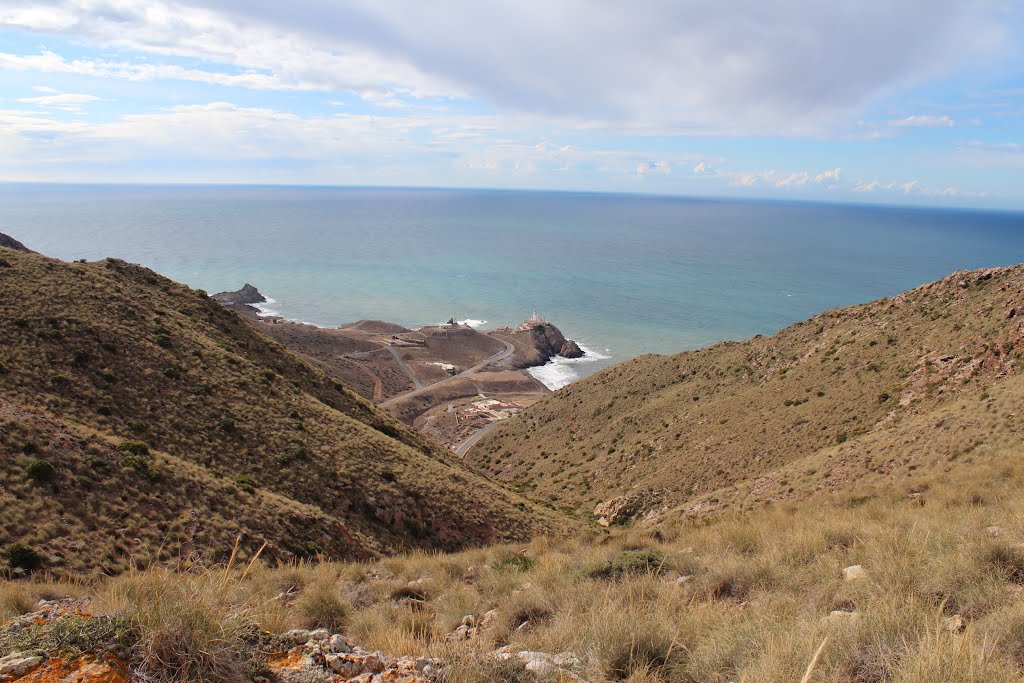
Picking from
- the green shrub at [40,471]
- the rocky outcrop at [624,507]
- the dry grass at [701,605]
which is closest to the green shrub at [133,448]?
the green shrub at [40,471]

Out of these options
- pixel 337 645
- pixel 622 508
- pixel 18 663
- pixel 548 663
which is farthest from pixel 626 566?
pixel 622 508

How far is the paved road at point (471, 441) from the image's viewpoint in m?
51.5

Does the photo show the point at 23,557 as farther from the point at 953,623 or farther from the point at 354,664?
the point at 953,623

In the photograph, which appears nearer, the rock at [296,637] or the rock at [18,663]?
the rock at [18,663]

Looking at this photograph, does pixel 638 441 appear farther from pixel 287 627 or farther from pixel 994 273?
pixel 287 627

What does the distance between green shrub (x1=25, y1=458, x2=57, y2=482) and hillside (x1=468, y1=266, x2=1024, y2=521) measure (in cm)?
2178

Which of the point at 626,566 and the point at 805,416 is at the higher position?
the point at 626,566

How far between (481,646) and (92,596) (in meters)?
6.47

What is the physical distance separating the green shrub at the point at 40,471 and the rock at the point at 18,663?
1261 cm

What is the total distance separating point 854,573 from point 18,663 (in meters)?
8.96

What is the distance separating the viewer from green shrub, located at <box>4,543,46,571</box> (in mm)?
10672

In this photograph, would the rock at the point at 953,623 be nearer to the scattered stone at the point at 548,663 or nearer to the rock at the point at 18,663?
the scattered stone at the point at 548,663

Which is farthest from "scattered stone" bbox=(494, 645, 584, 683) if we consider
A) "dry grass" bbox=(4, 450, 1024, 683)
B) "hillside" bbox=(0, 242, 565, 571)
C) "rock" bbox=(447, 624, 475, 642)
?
"hillside" bbox=(0, 242, 565, 571)

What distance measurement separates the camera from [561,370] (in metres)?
99.8
